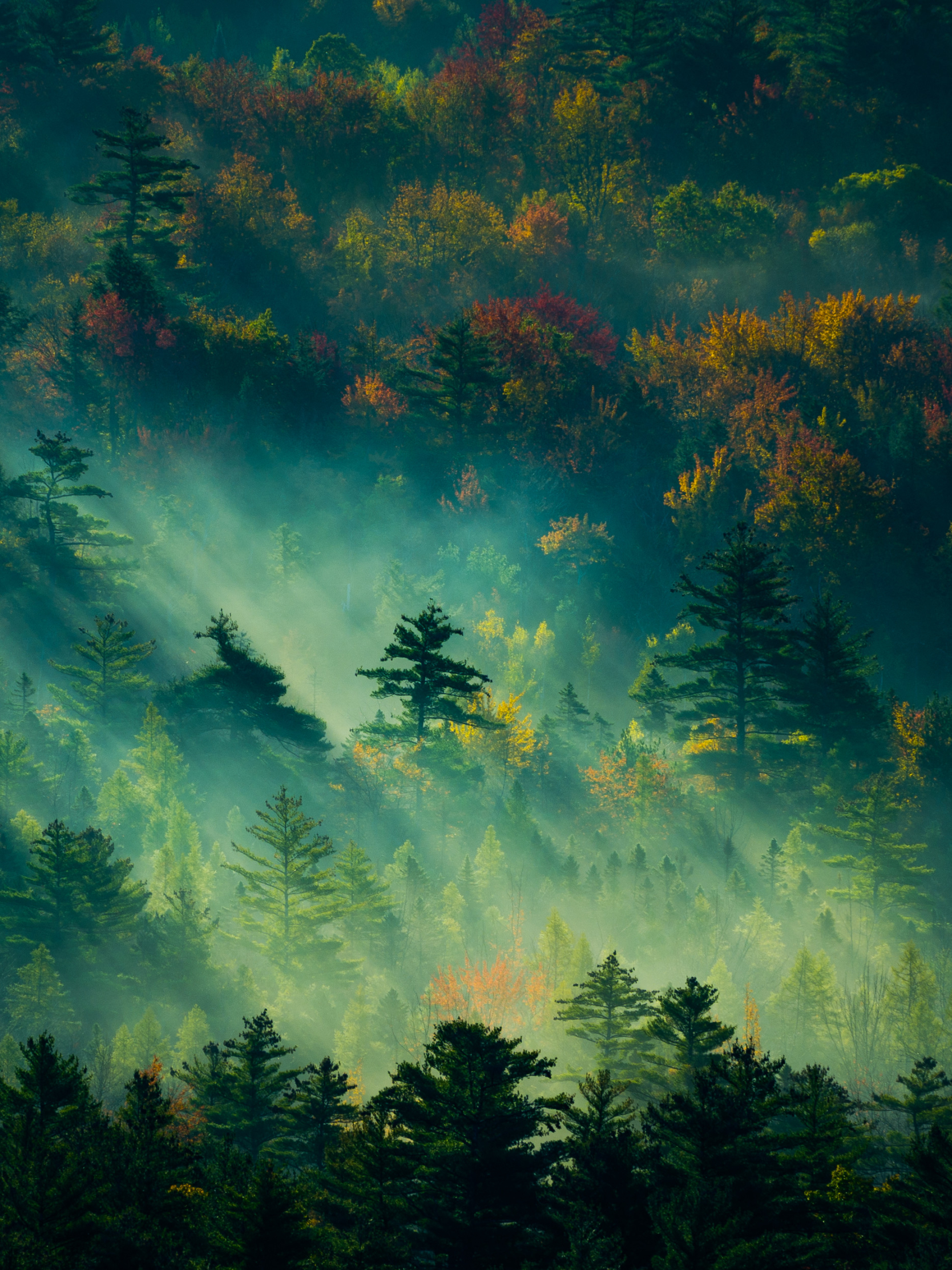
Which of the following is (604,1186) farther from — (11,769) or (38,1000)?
(11,769)

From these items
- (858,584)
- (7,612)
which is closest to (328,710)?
(7,612)

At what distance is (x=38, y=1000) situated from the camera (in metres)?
41.1

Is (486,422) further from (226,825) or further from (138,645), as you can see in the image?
(226,825)

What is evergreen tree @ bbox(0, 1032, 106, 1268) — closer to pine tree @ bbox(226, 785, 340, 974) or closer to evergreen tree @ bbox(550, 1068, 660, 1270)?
evergreen tree @ bbox(550, 1068, 660, 1270)

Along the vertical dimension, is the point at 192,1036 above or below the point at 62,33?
below

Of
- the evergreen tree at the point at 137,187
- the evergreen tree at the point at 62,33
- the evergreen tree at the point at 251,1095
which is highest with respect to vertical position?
the evergreen tree at the point at 62,33

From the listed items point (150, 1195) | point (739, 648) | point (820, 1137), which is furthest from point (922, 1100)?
point (739, 648)

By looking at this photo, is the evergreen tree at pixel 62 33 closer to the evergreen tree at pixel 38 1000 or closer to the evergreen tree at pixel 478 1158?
the evergreen tree at pixel 38 1000

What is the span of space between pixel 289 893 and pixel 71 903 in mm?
7313

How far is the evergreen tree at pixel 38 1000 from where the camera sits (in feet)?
135

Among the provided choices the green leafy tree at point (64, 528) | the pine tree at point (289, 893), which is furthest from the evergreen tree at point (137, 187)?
the pine tree at point (289, 893)

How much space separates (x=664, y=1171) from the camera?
20203mm

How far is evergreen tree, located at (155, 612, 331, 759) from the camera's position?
53.2 m

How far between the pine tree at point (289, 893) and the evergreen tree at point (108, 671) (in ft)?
56.1
